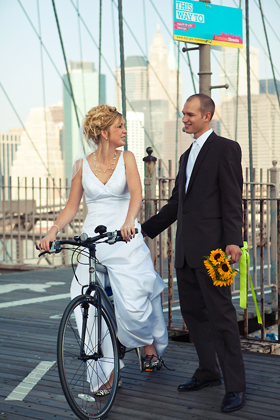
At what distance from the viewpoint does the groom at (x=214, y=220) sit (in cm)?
244

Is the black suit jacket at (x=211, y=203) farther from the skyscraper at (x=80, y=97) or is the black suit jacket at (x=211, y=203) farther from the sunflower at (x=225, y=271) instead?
the skyscraper at (x=80, y=97)

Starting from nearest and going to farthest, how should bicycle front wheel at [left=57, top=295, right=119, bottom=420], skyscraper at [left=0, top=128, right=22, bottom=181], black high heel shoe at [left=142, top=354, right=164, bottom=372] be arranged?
bicycle front wheel at [left=57, top=295, right=119, bottom=420], black high heel shoe at [left=142, top=354, right=164, bottom=372], skyscraper at [left=0, top=128, right=22, bottom=181]

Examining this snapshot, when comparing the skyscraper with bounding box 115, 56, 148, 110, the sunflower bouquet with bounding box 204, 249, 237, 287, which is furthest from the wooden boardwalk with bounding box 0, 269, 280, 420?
the skyscraper with bounding box 115, 56, 148, 110

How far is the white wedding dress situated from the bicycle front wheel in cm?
9

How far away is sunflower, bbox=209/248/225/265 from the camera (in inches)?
93.9

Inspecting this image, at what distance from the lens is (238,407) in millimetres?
2475

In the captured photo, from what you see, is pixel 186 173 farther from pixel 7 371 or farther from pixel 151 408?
pixel 7 371

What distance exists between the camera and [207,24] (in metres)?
4.09

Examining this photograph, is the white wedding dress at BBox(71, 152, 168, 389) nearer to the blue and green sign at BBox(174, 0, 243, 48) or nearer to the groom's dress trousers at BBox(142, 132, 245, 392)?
the groom's dress trousers at BBox(142, 132, 245, 392)

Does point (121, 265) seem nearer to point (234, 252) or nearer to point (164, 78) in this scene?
point (234, 252)

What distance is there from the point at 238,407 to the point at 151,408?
0.40 meters

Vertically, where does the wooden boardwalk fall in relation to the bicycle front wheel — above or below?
below

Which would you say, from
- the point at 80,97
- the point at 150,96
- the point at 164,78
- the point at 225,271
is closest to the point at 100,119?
the point at 225,271

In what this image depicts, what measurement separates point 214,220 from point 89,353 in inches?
32.8
